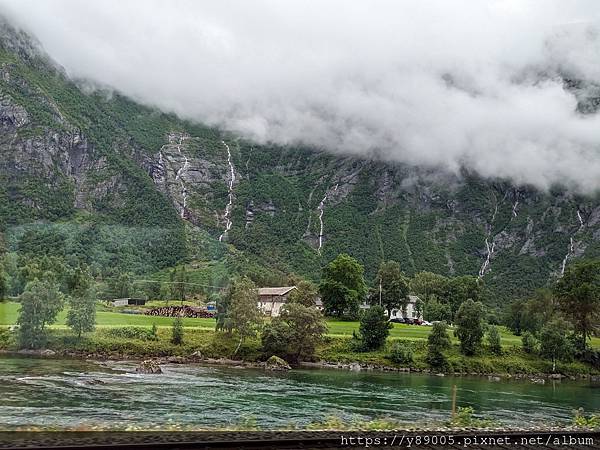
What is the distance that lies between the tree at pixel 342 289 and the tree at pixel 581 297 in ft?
123

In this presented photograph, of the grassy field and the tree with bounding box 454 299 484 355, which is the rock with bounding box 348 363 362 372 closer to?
the grassy field

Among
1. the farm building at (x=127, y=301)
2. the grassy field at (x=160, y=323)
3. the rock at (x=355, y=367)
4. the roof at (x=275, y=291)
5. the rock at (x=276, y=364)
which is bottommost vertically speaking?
the rock at (x=355, y=367)

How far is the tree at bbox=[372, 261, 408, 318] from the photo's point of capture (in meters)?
130

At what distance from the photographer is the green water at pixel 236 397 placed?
95.4ft

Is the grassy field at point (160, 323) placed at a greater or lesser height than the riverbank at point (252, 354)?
greater

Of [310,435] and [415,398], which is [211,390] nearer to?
[415,398]

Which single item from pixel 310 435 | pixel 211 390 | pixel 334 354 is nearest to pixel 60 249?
pixel 334 354

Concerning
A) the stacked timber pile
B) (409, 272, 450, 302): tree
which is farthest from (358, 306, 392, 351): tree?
(409, 272, 450, 302): tree

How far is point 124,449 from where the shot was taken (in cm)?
1339

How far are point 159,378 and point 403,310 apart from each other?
89.1 m

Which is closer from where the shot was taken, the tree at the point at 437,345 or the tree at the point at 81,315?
the tree at the point at 81,315

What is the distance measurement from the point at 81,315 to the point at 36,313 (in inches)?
224

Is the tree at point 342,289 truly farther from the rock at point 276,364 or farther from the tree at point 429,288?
the rock at point 276,364

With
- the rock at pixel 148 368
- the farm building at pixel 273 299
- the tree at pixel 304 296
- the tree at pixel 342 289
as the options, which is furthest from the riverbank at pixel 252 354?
the farm building at pixel 273 299
